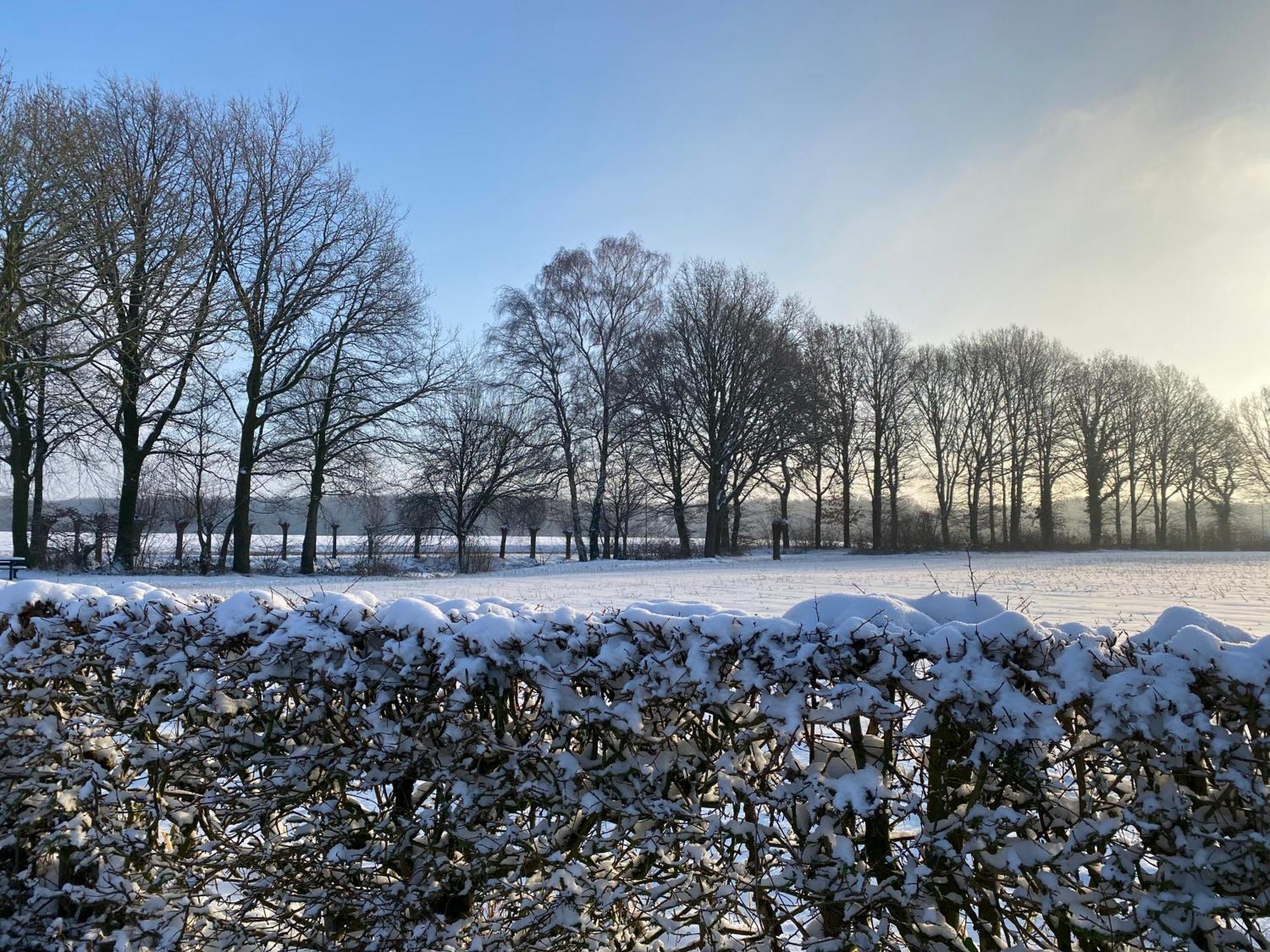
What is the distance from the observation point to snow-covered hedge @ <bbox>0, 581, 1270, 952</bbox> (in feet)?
5.66

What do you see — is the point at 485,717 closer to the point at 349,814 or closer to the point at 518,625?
the point at 518,625

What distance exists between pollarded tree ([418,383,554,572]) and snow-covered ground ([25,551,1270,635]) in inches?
210

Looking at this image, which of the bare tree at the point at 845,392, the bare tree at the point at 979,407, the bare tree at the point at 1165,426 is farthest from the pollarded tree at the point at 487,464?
the bare tree at the point at 1165,426

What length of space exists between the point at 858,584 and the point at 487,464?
826 inches

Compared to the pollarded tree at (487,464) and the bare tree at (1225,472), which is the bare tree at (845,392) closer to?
the pollarded tree at (487,464)

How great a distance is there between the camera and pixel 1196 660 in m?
1.70

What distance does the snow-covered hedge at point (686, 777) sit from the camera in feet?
5.66

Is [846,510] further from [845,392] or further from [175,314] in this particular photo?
[175,314]

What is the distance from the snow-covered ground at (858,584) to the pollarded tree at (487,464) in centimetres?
534

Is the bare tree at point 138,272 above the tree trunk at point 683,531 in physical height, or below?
above

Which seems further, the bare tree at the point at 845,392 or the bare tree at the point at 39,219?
the bare tree at the point at 845,392

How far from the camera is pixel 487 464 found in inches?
1307

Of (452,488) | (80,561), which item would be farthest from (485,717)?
(452,488)

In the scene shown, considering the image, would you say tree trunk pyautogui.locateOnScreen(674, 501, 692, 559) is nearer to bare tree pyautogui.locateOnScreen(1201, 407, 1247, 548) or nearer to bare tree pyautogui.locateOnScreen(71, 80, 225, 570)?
bare tree pyautogui.locateOnScreen(71, 80, 225, 570)
